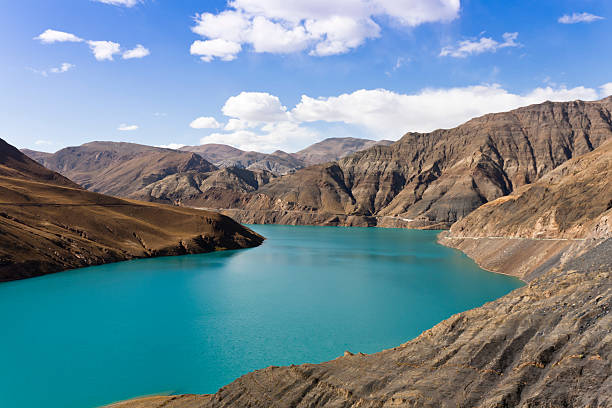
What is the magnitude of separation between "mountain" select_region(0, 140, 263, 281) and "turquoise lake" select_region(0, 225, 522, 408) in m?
4.67

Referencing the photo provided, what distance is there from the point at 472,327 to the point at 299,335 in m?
14.0

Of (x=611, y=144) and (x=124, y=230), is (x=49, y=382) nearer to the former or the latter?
(x=124, y=230)

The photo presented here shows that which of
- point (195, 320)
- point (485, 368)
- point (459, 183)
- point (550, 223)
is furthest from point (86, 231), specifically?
point (459, 183)

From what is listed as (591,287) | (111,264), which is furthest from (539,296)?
(111,264)

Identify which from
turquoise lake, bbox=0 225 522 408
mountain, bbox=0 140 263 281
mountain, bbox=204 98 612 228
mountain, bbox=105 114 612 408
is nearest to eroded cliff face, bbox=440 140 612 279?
turquoise lake, bbox=0 225 522 408

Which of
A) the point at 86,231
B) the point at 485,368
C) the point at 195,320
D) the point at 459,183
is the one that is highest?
the point at 459,183

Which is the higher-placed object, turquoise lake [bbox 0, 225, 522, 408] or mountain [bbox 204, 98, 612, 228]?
mountain [bbox 204, 98, 612, 228]

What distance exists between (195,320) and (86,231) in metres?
52.8

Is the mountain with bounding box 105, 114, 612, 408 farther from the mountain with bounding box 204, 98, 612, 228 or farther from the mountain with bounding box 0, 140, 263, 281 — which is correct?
the mountain with bounding box 204, 98, 612, 228

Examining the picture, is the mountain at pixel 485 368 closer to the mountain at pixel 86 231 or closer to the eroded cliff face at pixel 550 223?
the eroded cliff face at pixel 550 223

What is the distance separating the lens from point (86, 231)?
73000mm

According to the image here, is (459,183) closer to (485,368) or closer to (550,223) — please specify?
(550,223)

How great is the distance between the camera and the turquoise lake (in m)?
21.6

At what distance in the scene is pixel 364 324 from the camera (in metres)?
31.5
